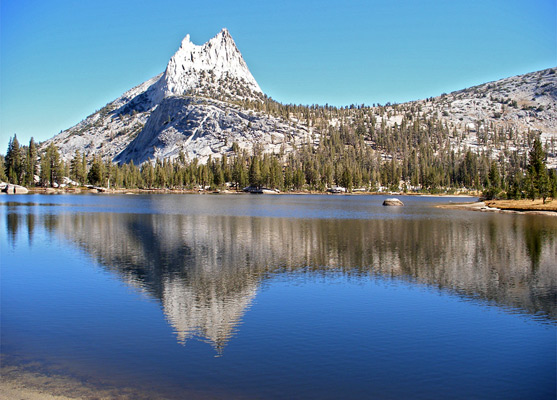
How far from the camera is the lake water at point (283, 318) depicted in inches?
533

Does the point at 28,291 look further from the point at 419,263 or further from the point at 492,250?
the point at 492,250

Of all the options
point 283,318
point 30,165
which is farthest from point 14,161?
point 283,318

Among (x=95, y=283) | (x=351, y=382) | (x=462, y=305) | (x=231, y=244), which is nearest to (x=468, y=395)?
(x=351, y=382)

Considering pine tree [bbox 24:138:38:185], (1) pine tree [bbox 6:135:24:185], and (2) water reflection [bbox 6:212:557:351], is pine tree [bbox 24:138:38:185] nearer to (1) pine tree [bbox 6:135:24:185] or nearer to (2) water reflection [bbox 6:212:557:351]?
(1) pine tree [bbox 6:135:24:185]

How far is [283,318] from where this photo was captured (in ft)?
64.6

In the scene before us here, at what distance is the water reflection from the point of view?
74.5 ft

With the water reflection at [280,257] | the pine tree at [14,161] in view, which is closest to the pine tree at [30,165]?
the pine tree at [14,161]

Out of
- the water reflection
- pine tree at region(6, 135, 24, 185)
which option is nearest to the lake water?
the water reflection

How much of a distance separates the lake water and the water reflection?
0.19m

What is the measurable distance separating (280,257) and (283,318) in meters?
15.3

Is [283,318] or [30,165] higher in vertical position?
[30,165]

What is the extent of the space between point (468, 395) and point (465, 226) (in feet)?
167

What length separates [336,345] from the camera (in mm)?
16438

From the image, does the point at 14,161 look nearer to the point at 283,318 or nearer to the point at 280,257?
the point at 280,257
